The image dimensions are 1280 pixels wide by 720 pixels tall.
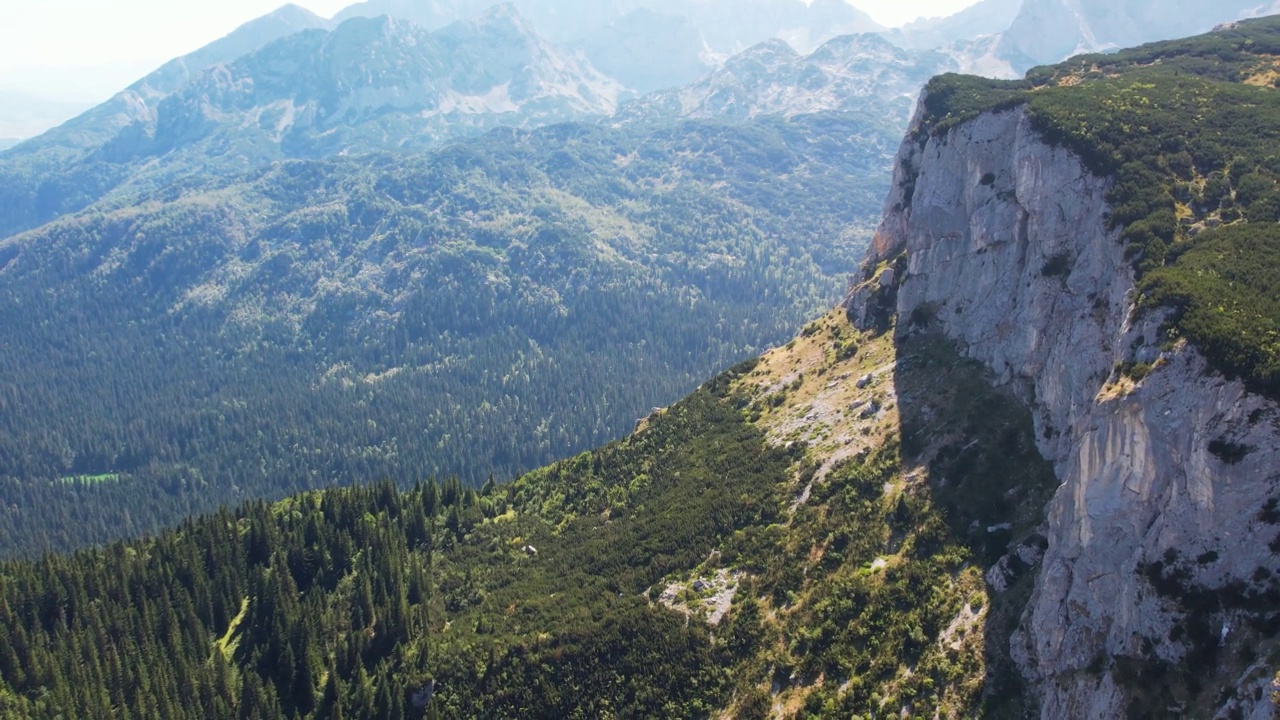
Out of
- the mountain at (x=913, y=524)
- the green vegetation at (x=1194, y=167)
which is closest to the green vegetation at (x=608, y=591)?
the mountain at (x=913, y=524)

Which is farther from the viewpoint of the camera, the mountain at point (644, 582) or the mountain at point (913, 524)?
the mountain at point (644, 582)

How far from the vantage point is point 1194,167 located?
9544 centimetres

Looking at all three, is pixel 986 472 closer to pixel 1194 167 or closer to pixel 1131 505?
pixel 1131 505

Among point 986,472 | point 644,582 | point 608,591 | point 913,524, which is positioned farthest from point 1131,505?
point 608,591

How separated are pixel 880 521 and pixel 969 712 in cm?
2803

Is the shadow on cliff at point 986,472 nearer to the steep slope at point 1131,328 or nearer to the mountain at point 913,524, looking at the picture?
the mountain at point 913,524

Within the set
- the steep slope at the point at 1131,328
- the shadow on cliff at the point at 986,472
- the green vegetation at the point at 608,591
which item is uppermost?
the steep slope at the point at 1131,328

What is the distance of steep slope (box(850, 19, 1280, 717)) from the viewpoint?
2235 inches

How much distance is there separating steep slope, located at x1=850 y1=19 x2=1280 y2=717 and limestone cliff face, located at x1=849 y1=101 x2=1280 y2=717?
158 millimetres

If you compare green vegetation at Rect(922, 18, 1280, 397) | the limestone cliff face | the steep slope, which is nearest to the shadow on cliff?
the steep slope

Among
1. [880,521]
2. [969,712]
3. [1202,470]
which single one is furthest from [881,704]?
[1202,470]

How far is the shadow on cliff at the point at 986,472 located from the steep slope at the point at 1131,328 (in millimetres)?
2093

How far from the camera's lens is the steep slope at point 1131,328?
186 feet

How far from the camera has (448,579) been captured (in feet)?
→ 422
